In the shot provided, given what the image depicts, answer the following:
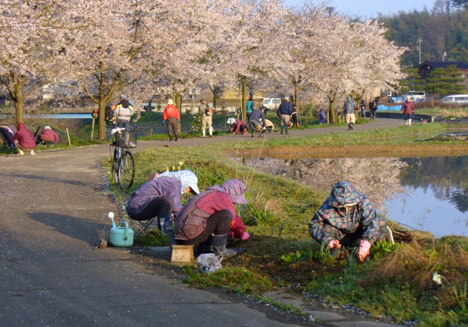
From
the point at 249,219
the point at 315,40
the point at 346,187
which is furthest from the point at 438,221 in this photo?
the point at 315,40

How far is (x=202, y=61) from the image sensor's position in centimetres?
3256

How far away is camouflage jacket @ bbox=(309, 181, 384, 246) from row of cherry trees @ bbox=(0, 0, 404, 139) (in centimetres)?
1699

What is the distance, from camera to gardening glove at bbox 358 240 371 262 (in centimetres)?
636

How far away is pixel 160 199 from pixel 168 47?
71.2ft

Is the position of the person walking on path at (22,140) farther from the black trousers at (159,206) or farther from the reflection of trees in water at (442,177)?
the black trousers at (159,206)

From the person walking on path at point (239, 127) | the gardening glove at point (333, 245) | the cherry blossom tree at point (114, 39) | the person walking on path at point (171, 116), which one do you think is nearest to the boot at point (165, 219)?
the gardening glove at point (333, 245)

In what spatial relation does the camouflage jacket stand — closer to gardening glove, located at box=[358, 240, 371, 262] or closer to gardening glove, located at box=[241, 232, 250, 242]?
gardening glove, located at box=[358, 240, 371, 262]

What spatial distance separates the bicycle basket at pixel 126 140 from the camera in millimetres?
12961

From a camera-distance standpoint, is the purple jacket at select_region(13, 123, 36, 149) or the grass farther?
the purple jacket at select_region(13, 123, 36, 149)

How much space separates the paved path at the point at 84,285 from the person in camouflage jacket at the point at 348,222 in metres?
1.31

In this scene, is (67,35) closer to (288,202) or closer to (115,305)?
(288,202)

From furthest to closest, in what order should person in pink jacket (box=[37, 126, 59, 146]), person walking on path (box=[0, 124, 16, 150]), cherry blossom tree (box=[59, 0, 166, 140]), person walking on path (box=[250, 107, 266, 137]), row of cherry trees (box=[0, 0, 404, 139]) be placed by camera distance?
person walking on path (box=[250, 107, 266, 137]) < person in pink jacket (box=[37, 126, 59, 146]) < cherry blossom tree (box=[59, 0, 166, 140]) < row of cherry trees (box=[0, 0, 404, 139]) < person walking on path (box=[0, 124, 16, 150])

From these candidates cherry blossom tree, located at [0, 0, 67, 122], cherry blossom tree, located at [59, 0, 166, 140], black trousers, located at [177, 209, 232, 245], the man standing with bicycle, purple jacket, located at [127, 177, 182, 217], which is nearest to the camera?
black trousers, located at [177, 209, 232, 245]

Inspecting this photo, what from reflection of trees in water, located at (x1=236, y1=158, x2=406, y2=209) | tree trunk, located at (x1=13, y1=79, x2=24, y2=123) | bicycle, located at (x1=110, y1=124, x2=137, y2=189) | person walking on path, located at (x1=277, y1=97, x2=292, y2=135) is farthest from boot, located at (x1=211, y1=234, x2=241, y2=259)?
person walking on path, located at (x1=277, y1=97, x2=292, y2=135)
